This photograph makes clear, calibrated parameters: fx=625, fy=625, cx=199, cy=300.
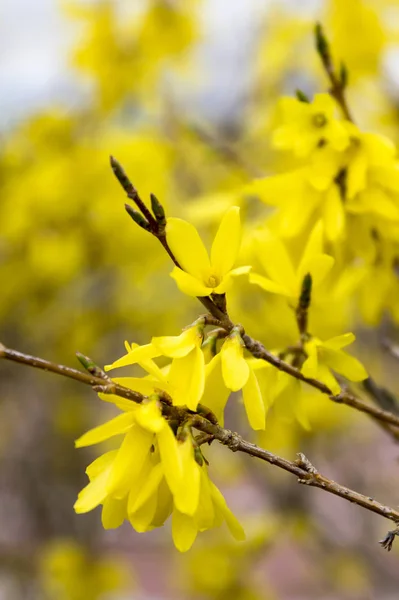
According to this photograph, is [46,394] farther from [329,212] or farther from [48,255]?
[329,212]

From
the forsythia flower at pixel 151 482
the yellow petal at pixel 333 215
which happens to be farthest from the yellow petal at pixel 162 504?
the yellow petal at pixel 333 215

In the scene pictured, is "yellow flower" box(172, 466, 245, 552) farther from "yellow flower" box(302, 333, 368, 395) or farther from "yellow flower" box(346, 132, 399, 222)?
"yellow flower" box(346, 132, 399, 222)

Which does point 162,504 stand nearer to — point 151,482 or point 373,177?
point 151,482

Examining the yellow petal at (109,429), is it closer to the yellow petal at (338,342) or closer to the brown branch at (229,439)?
the brown branch at (229,439)

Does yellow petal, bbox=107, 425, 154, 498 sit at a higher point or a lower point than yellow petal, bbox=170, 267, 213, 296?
lower

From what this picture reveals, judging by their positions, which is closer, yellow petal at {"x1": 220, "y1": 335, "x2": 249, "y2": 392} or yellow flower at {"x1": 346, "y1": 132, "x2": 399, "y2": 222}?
yellow petal at {"x1": 220, "y1": 335, "x2": 249, "y2": 392}

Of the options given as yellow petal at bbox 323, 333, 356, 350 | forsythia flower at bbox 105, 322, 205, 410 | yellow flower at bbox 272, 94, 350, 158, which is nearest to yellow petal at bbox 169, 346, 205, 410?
forsythia flower at bbox 105, 322, 205, 410
